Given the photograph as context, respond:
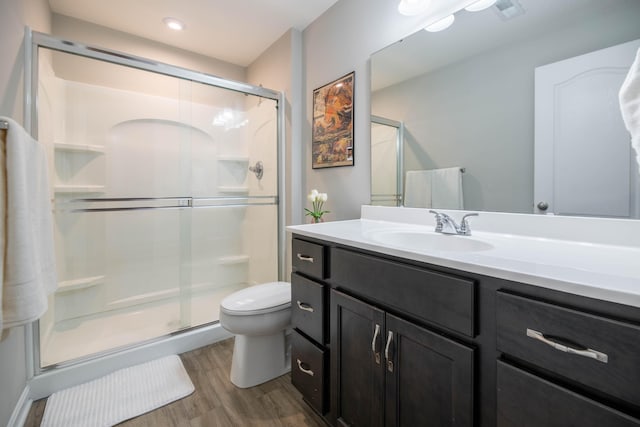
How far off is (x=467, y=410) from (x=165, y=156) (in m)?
2.39

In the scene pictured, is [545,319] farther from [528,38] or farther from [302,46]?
[302,46]

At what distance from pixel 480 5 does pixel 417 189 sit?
0.85m

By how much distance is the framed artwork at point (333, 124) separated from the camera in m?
1.88

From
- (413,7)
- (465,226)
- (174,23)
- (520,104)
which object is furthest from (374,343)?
(174,23)

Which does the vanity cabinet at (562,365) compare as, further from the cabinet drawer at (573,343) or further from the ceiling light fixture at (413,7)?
the ceiling light fixture at (413,7)

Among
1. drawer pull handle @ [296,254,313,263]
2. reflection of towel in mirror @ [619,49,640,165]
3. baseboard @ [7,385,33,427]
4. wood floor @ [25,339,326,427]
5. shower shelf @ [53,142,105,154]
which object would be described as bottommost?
wood floor @ [25,339,326,427]

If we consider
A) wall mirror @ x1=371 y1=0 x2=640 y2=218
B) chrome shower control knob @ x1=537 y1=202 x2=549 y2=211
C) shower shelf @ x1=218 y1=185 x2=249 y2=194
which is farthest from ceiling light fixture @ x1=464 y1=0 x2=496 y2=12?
shower shelf @ x1=218 y1=185 x2=249 y2=194

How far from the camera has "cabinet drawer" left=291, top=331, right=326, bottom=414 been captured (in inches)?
48.8

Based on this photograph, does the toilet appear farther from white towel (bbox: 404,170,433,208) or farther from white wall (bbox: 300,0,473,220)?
white towel (bbox: 404,170,433,208)

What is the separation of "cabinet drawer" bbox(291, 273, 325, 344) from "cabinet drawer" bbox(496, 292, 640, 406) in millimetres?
715

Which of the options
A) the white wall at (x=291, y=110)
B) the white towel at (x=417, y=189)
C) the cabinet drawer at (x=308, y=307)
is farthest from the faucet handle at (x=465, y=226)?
the white wall at (x=291, y=110)

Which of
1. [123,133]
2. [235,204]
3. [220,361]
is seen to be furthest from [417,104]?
[123,133]

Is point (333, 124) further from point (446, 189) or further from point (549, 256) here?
point (549, 256)

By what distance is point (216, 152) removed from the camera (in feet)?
7.67
